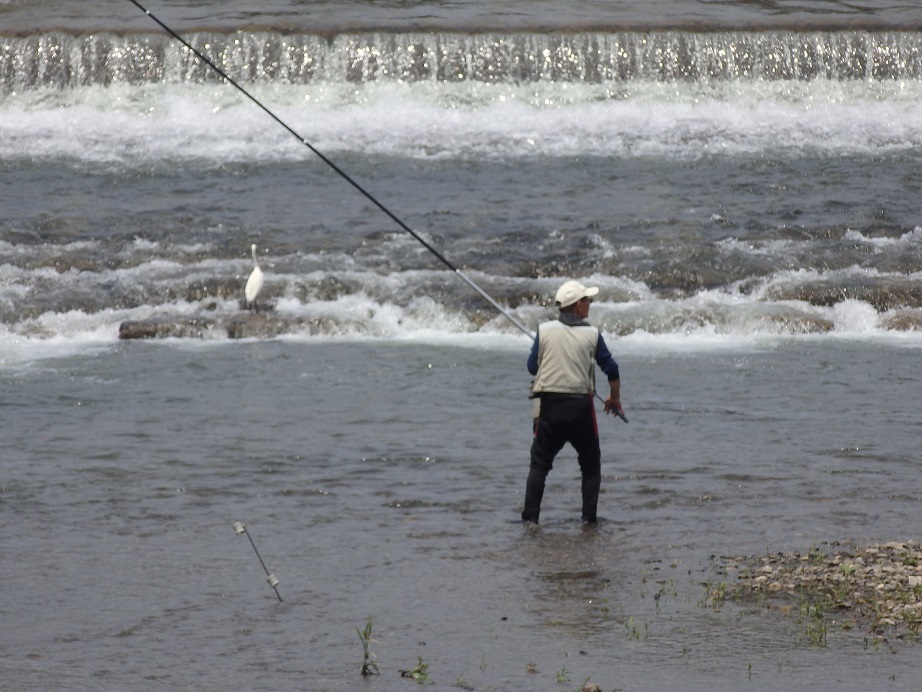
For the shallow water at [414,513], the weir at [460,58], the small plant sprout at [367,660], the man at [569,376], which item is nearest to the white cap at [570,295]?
the man at [569,376]

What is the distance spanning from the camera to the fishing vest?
8914mm

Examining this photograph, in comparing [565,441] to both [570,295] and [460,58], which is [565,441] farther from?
[460,58]

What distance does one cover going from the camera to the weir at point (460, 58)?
26.3m

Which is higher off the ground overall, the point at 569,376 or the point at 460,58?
the point at 460,58

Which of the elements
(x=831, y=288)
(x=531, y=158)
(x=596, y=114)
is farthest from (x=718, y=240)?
(x=596, y=114)

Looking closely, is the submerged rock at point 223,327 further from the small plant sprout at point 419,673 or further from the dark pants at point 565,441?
the small plant sprout at point 419,673

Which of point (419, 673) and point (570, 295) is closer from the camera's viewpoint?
point (419, 673)

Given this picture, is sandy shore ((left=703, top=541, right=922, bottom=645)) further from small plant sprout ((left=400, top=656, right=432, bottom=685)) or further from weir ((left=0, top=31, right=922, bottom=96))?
weir ((left=0, top=31, right=922, bottom=96))

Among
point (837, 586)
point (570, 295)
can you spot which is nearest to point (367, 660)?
point (837, 586)

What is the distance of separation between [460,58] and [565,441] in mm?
18019

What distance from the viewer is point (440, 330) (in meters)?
16.3

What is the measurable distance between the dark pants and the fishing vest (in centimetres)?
7

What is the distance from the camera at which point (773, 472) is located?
10500mm

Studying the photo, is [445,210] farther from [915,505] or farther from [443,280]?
[915,505]
